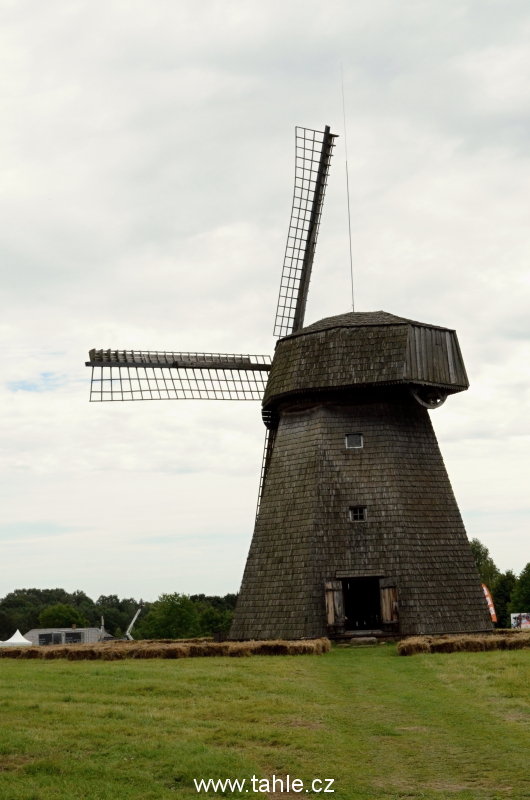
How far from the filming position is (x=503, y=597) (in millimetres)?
66375

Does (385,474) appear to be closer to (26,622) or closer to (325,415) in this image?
(325,415)

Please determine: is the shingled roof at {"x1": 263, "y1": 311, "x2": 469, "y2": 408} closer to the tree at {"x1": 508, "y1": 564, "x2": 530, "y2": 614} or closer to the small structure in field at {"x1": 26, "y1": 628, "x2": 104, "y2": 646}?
the small structure in field at {"x1": 26, "y1": 628, "x2": 104, "y2": 646}

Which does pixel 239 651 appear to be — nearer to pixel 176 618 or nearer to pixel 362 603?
pixel 362 603

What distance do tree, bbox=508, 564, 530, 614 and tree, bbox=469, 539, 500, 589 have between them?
20.0 meters

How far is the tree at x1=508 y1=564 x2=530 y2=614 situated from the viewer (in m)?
60.8

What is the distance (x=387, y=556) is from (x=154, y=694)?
475 inches

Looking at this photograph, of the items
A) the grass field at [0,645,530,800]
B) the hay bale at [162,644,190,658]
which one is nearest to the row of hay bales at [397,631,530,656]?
the grass field at [0,645,530,800]

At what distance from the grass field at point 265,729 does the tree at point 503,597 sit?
47498 millimetres

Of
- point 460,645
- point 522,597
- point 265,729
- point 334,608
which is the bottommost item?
point 265,729

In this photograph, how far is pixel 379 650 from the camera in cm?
2406

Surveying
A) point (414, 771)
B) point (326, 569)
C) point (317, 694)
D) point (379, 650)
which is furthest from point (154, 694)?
point (326, 569)

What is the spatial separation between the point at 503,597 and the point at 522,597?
524cm

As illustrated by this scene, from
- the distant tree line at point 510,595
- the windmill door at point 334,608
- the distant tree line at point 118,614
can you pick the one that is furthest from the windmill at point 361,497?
the distant tree line at point 510,595

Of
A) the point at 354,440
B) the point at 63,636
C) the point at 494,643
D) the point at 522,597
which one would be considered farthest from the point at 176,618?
the point at 494,643
